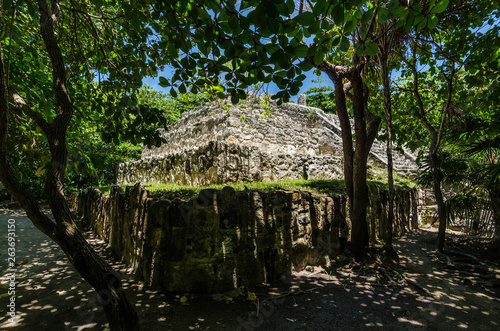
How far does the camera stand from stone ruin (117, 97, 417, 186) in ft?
24.5

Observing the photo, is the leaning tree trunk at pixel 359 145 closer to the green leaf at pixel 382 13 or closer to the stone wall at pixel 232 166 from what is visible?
the green leaf at pixel 382 13

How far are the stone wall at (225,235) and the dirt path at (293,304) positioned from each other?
23 centimetres

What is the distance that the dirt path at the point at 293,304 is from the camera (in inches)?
99.3

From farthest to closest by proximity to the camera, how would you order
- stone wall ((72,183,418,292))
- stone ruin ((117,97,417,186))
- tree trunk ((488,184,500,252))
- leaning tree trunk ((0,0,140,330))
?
1. stone ruin ((117,97,417,186))
2. tree trunk ((488,184,500,252))
3. stone wall ((72,183,418,292))
4. leaning tree trunk ((0,0,140,330))

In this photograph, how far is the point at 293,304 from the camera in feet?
9.64

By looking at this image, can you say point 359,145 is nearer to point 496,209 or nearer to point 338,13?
point 338,13

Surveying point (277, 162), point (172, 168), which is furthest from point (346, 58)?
point (172, 168)

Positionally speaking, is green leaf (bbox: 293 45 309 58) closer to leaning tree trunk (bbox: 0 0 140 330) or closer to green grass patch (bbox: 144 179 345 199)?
leaning tree trunk (bbox: 0 0 140 330)

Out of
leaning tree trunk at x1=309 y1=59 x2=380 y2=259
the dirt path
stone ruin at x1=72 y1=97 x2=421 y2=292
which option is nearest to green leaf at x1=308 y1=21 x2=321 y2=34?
stone ruin at x1=72 y1=97 x2=421 y2=292

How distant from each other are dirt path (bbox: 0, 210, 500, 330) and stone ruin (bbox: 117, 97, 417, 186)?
14.1ft

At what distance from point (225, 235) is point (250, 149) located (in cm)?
487

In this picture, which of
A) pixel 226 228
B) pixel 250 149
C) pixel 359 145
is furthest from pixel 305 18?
pixel 250 149

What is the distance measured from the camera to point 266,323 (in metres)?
2.55

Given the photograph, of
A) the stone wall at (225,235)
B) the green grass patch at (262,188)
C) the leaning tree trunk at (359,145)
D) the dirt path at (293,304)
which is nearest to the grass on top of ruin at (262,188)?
the green grass patch at (262,188)
